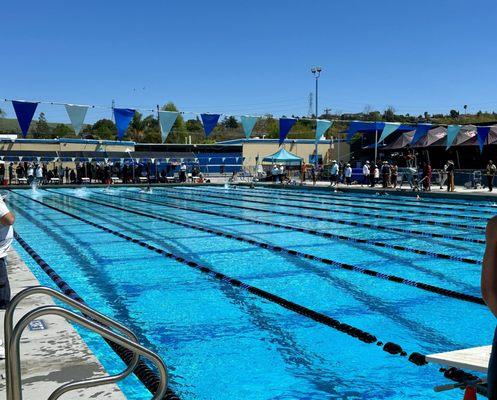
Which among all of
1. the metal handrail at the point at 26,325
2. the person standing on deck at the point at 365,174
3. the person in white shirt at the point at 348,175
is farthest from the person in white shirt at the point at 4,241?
the person standing on deck at the point at 365,174

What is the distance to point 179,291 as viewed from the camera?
21.9 ft

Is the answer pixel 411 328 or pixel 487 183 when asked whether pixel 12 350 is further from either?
pixel 487 183

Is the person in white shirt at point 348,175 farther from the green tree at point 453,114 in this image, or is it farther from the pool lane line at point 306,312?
the green tree at point 453,114

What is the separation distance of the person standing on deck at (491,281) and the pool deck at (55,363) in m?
2.06

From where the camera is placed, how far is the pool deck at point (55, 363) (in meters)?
3.21

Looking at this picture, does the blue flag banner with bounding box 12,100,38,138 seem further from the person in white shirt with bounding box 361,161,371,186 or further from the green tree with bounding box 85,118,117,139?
the green tree with bounding box 85,118,117,139

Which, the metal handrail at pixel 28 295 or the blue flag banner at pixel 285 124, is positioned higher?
the blue flag banner at pixel 285 124

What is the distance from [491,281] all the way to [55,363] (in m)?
2.84

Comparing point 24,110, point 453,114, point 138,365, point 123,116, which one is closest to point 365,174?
point 123,116

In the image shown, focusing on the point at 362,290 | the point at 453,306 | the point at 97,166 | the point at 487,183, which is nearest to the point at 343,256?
the point at 362,290

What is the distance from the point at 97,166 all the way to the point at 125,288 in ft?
94.3

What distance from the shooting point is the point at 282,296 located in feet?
20.8

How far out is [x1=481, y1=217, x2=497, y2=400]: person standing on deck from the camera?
6.05 ft

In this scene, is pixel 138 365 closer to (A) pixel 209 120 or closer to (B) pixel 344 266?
(B) pixel 344 266
